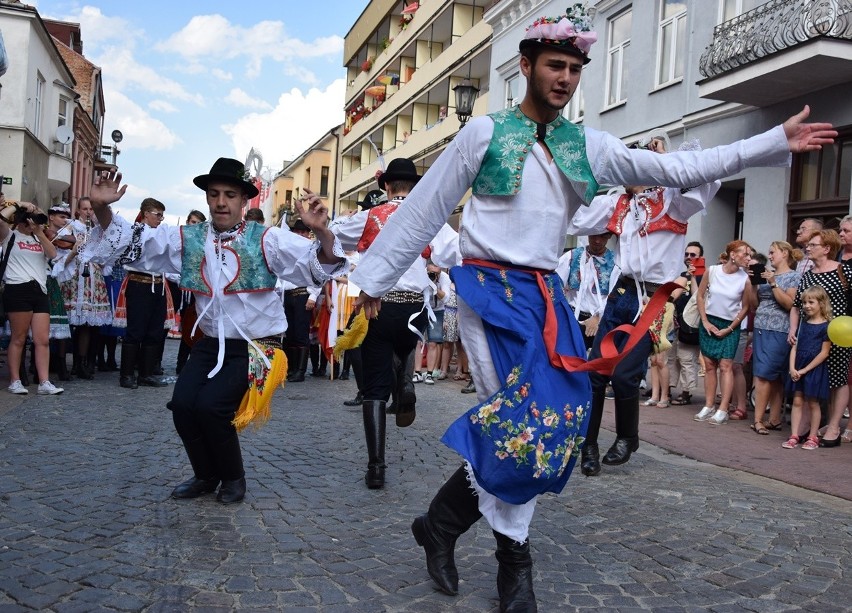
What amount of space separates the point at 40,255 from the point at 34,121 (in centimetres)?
2557

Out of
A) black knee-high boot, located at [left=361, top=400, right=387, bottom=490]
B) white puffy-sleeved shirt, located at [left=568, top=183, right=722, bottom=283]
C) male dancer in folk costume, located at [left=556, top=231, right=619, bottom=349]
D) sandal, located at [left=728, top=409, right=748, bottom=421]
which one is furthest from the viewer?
sandal, located at [left=728, top=409, right=748, bottom=421]

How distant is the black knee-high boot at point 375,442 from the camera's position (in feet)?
18.1

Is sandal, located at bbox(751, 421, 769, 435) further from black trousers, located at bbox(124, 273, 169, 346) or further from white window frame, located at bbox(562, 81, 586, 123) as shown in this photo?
white window frame, located at bbox(562, 81, 586, 123)

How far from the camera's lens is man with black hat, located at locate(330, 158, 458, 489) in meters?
5.68

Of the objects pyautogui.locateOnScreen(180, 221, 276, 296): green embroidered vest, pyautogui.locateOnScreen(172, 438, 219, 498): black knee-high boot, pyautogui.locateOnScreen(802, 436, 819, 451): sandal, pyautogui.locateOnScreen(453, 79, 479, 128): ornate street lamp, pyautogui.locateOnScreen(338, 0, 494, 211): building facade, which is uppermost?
pyautogui.locateOnScreen(338, 0, 494, 211): building facade

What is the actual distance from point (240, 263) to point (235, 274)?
7 cm

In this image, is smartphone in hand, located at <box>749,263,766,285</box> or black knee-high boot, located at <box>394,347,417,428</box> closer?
black knee-high boot, located at <box>394,347,417,428</box>

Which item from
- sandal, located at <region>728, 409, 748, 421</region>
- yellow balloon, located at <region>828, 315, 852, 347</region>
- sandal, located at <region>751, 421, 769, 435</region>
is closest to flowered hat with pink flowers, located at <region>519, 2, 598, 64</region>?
yellow balloon, located at <region>828, 315, 852, 347</region>

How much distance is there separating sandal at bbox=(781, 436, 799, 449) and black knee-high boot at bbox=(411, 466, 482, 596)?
5460 mm

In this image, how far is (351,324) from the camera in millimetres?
5918

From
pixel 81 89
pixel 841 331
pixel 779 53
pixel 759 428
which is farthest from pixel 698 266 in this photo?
pixel 81 89

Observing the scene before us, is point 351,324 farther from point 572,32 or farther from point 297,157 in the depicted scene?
point 297,157

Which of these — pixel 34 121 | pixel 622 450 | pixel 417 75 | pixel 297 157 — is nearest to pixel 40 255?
pixel 622 450

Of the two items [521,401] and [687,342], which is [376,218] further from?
[687,342]
